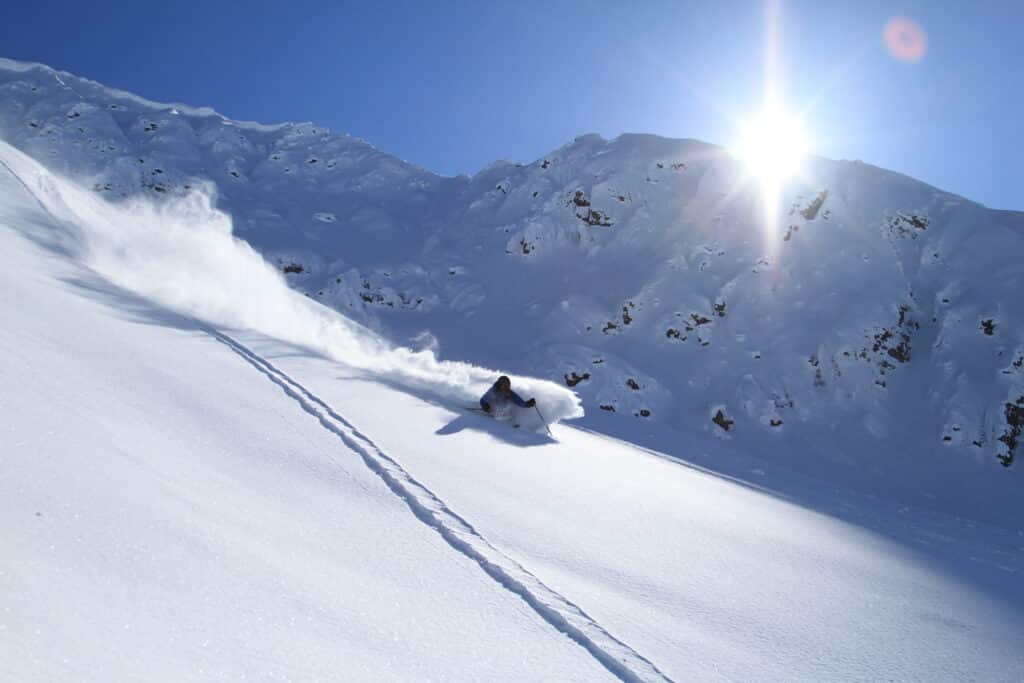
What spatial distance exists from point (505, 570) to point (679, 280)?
114 ft

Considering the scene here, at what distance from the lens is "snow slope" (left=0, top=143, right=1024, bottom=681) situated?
7.95 feet

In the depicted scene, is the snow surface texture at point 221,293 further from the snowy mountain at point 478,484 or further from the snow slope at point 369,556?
the snow slope at point 369,556

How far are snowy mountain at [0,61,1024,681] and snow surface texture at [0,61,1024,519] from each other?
25 cm

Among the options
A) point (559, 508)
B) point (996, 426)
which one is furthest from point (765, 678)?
point (996, 426)

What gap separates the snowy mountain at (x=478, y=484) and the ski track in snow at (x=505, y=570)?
27mm

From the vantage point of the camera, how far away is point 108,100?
6131 centimetres

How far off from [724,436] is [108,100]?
2776 inches

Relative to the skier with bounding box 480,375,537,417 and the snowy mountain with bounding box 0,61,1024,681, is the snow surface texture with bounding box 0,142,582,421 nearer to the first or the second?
the snowy mountain with bounding box 0,61,1024,681

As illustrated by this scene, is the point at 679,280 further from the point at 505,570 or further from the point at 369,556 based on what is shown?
the point at 369,556

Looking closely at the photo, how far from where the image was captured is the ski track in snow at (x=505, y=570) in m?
3.14

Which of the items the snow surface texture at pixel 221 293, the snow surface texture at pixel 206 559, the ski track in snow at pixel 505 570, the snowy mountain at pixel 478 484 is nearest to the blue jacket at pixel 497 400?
the snowy mountain at pixel 478 484

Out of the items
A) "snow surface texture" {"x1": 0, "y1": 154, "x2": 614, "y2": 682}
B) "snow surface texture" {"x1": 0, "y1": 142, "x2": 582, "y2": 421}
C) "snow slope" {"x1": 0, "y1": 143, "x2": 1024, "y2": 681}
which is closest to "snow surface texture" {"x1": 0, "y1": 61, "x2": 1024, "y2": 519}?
"snow surface texture" {"x1": 0, "y1": 142, "x2": 582, "y2": 421}

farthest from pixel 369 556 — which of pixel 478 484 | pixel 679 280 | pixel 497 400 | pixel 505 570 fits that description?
pixel 679 280

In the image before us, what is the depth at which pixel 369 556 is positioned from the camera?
3637mm
